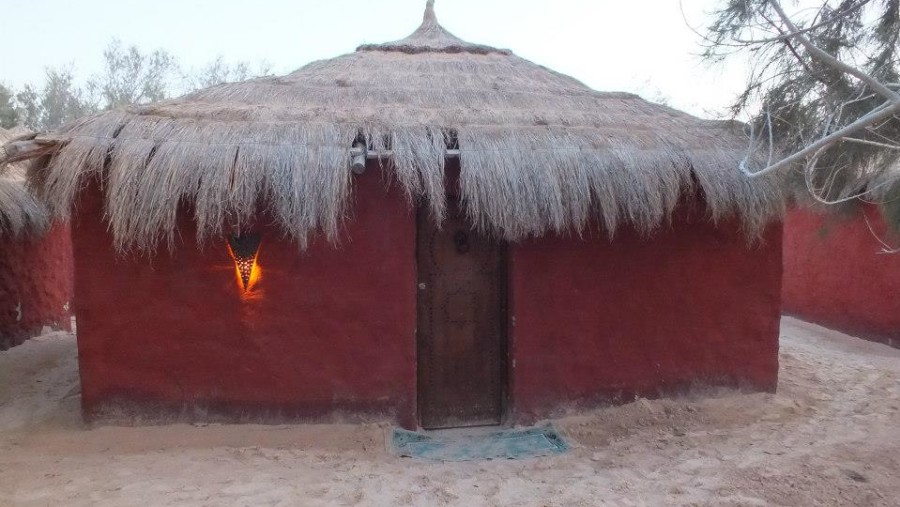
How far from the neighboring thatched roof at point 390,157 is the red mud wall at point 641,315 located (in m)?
0.36

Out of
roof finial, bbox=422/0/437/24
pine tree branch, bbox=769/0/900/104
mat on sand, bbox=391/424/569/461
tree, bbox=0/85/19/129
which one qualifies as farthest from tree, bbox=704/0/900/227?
tree, bbox=0/85/19/129

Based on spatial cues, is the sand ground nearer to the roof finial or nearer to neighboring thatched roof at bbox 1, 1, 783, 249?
neighboring thatched roof at bbox 1, 1, 783, 249

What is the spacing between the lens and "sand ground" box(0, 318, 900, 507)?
3723mm

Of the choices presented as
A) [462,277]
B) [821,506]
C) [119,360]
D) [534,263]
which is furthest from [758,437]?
[119,360]

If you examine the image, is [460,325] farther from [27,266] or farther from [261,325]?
[27,266]

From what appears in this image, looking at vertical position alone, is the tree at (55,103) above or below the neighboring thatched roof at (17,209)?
above

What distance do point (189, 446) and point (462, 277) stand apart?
240 centimetres

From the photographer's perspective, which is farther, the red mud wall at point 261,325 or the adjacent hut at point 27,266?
the adjacent hut at point 27,266

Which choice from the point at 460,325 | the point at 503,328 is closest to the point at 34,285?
the point at 460,325

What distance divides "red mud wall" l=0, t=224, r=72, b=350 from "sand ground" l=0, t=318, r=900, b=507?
2229 mm

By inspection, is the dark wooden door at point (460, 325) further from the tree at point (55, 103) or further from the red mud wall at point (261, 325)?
the tree at point (55, 103)

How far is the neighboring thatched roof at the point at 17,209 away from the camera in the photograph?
6832mm

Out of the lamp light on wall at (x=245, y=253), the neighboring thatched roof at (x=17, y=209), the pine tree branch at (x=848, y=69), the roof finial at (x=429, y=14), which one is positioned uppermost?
the roof finial at (x=429, y=14)

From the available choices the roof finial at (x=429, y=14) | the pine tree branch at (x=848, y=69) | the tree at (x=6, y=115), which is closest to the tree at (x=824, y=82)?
the pine tree branch at (x=848, y=69)
